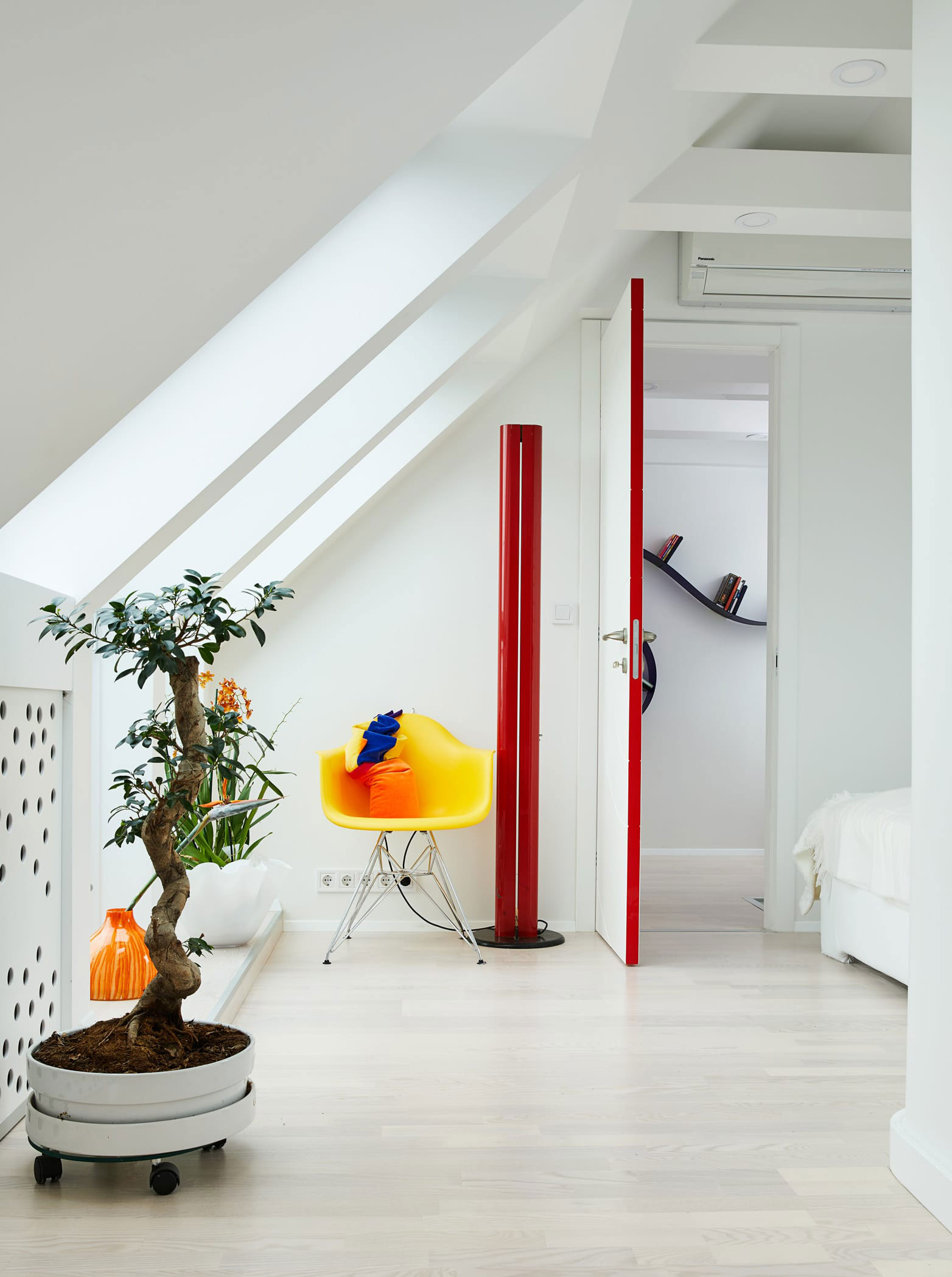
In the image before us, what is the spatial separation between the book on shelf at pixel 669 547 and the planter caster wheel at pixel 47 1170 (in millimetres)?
4729

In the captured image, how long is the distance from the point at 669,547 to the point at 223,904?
360 cm

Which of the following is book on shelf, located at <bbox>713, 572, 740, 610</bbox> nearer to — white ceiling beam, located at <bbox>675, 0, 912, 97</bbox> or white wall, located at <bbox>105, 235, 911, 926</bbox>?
white wall, located at <bbox>105, 235, 911, 926</bbox>

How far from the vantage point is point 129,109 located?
1.06m

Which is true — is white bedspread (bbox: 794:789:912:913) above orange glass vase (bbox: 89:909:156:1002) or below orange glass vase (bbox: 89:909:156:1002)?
above

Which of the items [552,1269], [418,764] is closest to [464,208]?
[552,1269]

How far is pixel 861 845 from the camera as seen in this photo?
3350 millimetres

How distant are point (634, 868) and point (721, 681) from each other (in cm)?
281

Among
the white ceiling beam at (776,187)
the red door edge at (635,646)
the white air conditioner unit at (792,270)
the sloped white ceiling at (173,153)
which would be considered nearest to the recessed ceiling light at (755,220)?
the white ceiling beam at (776,187)

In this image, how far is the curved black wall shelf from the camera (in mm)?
5992

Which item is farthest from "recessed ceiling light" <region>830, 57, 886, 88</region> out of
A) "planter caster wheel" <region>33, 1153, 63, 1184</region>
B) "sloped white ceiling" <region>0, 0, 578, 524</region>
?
"planter caster wheel" <region>33, 1153, 63, 1184</region>

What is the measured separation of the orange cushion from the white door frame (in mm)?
761

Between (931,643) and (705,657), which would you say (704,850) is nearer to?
(705,657)

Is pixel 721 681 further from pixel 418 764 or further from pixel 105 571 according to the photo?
pixel 105 571

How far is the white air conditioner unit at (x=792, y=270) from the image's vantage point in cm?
387
